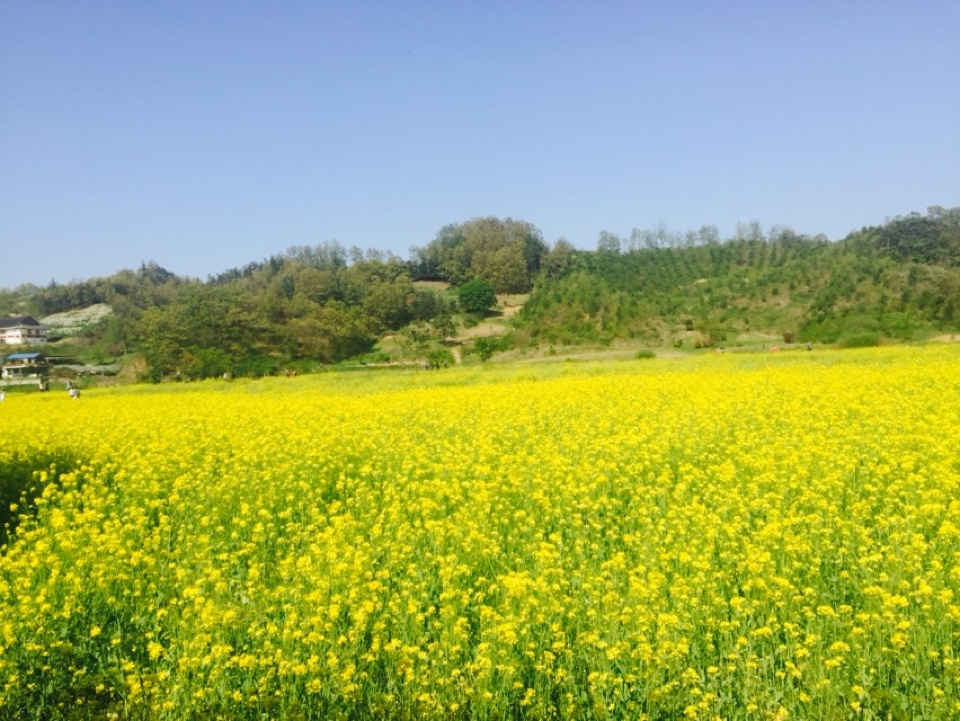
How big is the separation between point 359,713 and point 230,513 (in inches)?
175

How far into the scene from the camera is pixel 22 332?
95.5m

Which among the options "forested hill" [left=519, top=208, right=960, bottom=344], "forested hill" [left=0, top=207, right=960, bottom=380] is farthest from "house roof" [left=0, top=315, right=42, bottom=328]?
"forested hill" [left=519, top=208, right=960, bottom=344]

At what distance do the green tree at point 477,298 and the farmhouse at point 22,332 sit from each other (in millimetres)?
60051

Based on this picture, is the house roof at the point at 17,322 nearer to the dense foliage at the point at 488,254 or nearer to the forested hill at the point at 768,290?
the dense foliage at the point at 488,254

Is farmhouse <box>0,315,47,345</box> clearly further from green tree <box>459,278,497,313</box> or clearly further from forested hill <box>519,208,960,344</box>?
forested hill <box>519,208,960,344</box>

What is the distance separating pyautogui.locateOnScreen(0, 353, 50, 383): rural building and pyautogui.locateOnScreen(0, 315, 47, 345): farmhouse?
23.2 meters

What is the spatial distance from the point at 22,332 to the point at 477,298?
6550 centimetres

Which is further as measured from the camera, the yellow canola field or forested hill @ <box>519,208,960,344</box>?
forested hill @ <box>519,208,960,344</box>

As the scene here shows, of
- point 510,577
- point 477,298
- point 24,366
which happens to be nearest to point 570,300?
point 477,298

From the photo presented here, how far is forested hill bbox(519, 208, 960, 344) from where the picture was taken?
4844cm

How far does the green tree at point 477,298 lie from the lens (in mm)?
73438

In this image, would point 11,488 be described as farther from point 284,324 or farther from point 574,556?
point 284,324

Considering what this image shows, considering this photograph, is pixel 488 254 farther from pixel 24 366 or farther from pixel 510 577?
pixel 510 577

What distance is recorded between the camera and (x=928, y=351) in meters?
25.1
